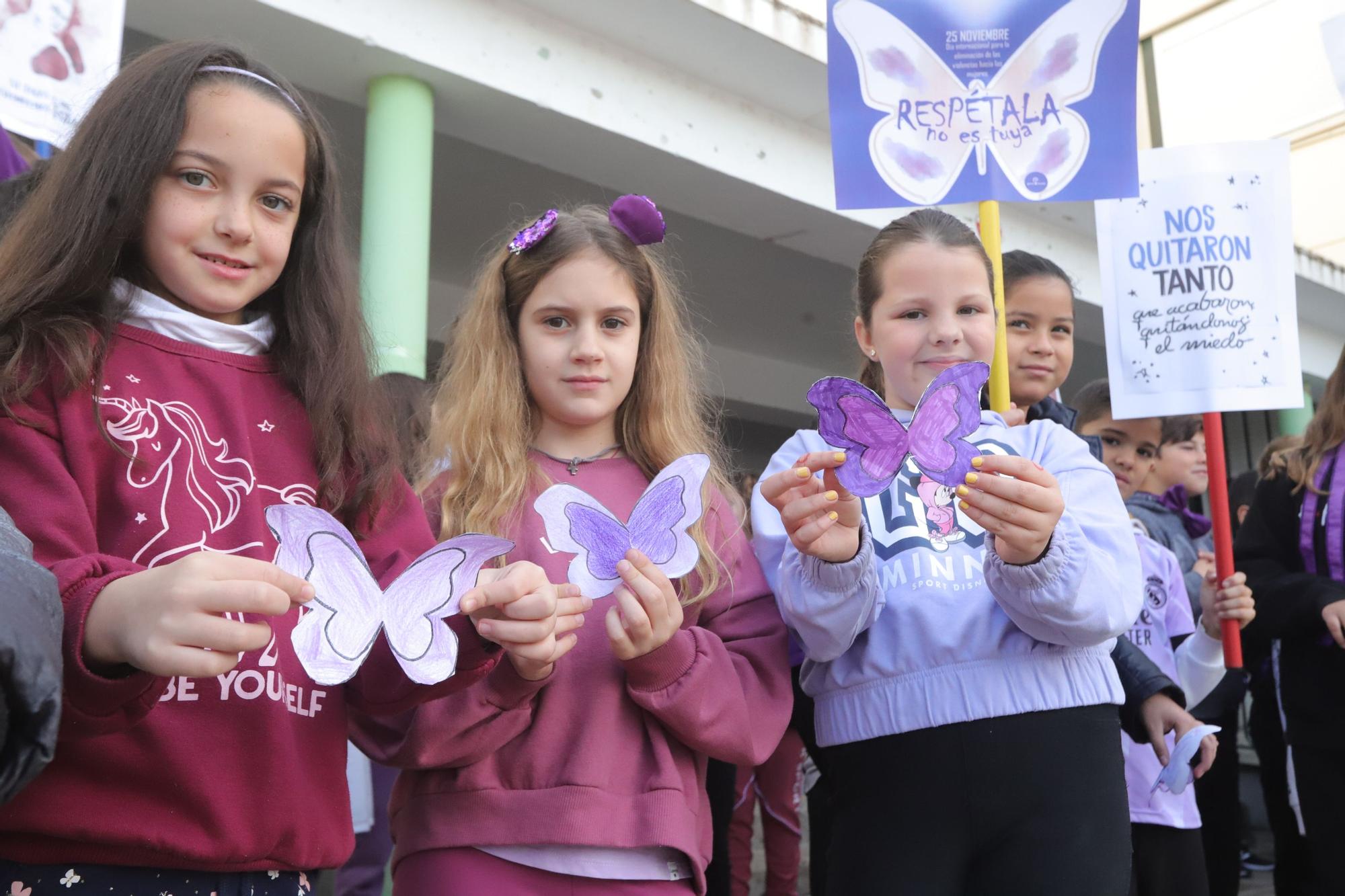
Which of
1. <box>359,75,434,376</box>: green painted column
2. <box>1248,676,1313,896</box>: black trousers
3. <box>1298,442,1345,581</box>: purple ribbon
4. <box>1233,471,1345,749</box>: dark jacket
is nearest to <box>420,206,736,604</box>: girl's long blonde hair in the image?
<box>1233,471,1345,749</box>: dark jacket

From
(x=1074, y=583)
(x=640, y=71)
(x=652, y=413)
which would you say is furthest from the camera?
(x=640, y=71)

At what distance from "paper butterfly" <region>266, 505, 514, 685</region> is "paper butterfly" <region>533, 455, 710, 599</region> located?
0.19 m

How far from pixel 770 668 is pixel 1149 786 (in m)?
1.30

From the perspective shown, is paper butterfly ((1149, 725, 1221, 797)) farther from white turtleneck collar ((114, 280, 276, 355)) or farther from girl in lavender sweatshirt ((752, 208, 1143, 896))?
white turtleneck collar ((114, 280, 276, 355))

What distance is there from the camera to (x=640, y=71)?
181 inches

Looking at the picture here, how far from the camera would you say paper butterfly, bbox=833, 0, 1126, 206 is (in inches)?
89.7

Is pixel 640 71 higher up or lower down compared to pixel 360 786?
higher up

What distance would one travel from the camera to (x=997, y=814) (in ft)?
5.08

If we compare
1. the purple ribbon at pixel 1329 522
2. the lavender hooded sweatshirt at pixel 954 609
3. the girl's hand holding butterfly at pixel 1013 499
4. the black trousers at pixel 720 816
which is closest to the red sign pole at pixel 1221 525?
the purple ribbon at pixel 1329 522

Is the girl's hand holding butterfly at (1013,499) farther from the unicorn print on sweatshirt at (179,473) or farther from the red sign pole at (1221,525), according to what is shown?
the red sign pole at (1221,525)

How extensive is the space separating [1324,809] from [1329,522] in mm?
714

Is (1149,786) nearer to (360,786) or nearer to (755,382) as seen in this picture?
(360,786)

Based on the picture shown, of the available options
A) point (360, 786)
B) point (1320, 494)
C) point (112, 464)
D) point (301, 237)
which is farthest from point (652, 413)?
point (1320, 494)

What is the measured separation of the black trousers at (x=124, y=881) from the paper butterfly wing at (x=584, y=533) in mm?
523
